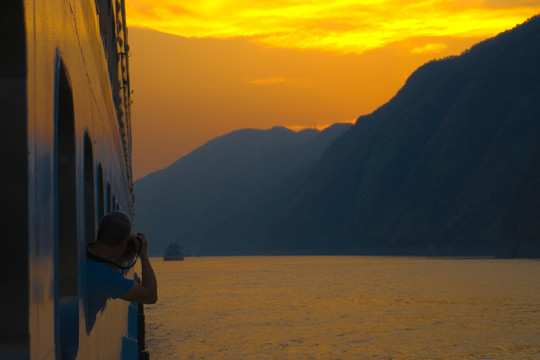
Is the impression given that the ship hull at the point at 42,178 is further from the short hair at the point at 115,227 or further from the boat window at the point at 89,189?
the boat window at the point at 89,189

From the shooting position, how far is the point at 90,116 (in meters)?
5.36

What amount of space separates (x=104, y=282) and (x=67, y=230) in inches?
16.3

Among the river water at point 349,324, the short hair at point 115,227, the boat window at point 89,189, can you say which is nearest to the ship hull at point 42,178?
the short hair at point 115,227

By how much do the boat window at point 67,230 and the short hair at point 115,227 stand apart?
16cm

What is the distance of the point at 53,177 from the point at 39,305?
665mm

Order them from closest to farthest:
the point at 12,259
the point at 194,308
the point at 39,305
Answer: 1. the point at 12,259
2. the point at 39,305
3. the point at 194,308

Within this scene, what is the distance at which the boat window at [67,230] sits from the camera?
379cm

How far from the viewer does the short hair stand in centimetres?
378

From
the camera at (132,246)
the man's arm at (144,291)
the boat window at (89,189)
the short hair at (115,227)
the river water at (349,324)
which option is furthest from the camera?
the river water at (349,324)

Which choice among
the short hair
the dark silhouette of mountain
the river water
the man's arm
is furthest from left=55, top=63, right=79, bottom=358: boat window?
the dark silhouette of mountain

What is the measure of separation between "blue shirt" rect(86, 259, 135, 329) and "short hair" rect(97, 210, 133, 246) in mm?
211

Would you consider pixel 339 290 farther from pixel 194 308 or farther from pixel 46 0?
pixel 46 0

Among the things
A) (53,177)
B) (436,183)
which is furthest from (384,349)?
(436,183)

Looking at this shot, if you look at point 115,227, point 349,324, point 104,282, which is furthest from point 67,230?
point 349,324
